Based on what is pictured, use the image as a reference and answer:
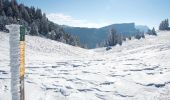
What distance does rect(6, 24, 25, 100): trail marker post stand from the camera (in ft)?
28.5

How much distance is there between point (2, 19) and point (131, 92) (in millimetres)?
58394

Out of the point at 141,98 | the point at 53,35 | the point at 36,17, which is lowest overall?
the point at 141,98

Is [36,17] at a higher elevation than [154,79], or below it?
higher

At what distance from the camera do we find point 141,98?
755 inches

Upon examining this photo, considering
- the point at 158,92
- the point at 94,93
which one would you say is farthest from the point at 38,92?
the point at 158,92

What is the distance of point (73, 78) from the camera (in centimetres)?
2381

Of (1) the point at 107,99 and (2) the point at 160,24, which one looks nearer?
Result: (1) the point at 107,99

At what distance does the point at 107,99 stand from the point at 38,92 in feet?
16.1

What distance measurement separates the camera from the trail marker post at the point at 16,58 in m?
8.68

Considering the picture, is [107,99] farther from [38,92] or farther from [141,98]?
[38,92]

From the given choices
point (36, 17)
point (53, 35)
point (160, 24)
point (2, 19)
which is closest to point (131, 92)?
point (2, 19)

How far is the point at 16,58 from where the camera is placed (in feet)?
28.5

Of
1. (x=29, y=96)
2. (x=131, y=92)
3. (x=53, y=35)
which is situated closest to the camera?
(x=29, y=96)

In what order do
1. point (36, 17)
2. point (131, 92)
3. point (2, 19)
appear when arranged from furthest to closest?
point (36, 17)
point (2, 19)
point (131, 92)
